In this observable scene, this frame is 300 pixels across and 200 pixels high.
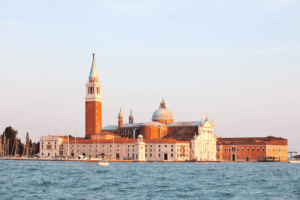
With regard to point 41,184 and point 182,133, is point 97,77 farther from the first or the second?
point 41,184

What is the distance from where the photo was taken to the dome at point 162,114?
95812mm

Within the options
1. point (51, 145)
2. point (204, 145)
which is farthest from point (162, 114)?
point (51, 145)

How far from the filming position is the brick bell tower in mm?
90750

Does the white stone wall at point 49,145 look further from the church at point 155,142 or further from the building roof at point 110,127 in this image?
the building roof at point 110,127

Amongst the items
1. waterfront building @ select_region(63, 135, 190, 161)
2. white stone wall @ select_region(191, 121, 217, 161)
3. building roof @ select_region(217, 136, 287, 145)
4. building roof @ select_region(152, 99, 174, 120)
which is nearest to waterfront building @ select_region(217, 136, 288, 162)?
building roof @ select_region(217, 136, 287, 145)

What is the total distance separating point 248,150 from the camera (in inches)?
3730

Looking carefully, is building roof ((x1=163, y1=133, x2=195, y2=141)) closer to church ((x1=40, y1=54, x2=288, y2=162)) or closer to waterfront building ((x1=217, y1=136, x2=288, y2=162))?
church ((x1=40, y1=54, x2=288, y2=162))

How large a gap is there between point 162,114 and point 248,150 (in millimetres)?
16823

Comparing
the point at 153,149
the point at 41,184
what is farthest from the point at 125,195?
the point at 153,149

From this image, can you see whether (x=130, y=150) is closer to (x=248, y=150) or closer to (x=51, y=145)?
(x=51, y=145)

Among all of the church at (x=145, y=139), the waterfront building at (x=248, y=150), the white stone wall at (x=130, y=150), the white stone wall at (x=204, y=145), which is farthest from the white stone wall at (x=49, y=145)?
the waterfront building at (x=248, y=150)

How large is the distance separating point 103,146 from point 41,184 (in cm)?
5248

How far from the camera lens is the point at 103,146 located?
8781cm

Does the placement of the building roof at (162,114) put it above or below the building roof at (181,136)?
above
